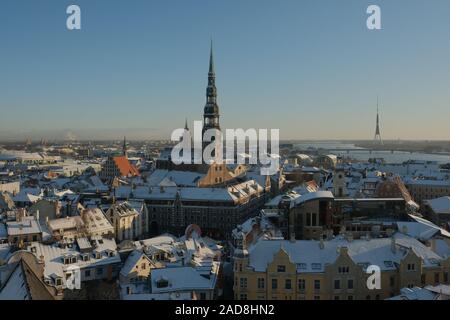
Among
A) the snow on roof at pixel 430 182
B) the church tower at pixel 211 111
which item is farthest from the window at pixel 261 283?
the snow on roof at pixel 430 182

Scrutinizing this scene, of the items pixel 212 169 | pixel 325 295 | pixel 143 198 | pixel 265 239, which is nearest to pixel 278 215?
pixel 265 239

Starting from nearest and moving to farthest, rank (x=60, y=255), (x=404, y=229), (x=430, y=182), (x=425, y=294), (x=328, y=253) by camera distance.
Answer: (x=425, y=294) → (x=328, y=253) → (x=60, y=255) → (x=404, y=229) → (x=430, y=182)

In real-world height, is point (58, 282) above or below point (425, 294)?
below

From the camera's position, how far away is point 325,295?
2886cm

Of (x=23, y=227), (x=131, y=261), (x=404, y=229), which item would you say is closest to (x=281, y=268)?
(x=131, y=261)

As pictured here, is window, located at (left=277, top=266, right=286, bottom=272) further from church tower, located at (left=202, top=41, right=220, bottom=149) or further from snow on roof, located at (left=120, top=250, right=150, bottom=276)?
church tower, located at (left=202, top=41, right=220, bottom=149)

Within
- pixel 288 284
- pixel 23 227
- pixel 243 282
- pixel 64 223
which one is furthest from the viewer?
pixel 64 223

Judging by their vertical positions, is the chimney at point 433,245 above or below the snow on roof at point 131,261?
above

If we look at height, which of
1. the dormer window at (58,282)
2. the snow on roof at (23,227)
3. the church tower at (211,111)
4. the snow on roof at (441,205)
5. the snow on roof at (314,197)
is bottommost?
the dormer window at (58,282)

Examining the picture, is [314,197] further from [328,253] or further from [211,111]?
[211,111]

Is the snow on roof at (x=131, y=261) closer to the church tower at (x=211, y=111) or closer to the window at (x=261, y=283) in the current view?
the window at (x=261, y=283)

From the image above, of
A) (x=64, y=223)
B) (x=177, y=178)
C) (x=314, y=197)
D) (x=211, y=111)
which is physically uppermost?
(x=211, y=111)

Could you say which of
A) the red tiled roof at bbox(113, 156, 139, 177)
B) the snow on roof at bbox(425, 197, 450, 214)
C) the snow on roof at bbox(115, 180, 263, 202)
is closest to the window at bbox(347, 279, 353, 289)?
the snow on roof at bbox(115, 180, 263, 202)
